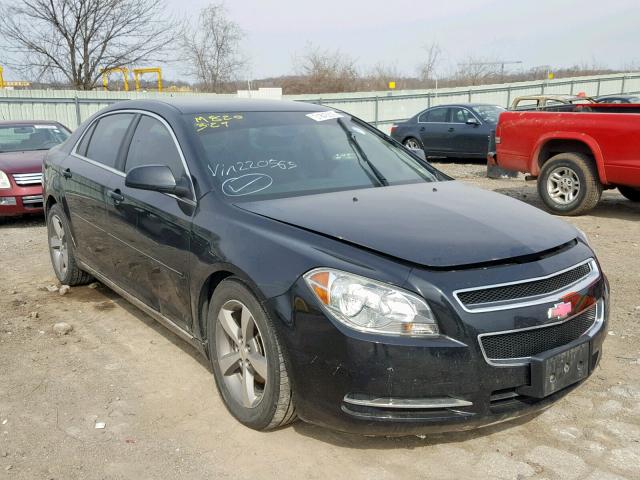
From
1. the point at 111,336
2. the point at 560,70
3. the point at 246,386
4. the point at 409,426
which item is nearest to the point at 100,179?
the point at 111,336

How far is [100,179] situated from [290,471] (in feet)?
8.81

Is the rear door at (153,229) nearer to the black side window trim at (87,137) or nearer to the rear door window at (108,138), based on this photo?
the rear door window at (108,138)

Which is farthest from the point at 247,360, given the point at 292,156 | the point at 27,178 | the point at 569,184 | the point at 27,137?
the point at 27,137

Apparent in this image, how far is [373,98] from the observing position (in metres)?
23.0

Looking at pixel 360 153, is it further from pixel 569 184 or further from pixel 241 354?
pixel 569 184

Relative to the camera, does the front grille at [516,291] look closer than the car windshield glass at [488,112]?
Yes

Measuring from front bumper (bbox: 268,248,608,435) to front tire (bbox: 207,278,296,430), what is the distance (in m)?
0.18

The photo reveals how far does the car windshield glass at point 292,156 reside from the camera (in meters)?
3.58

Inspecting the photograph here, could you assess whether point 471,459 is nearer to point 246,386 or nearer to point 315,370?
point 315,370

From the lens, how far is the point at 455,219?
10.3 ft

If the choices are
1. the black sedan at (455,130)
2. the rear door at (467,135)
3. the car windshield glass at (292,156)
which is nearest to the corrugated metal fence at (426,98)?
the black sedan at (455,130)

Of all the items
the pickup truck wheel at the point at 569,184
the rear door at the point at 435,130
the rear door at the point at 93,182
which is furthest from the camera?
the rear door at the point at 435,130

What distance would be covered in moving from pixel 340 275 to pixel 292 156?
1369 mm

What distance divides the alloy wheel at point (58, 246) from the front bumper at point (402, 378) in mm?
3585
